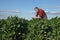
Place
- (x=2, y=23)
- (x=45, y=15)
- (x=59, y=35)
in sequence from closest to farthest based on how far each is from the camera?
(x=59, y=35), (x=2, y=23), (x=45, y=15)

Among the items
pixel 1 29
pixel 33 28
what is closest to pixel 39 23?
pixel 33 28

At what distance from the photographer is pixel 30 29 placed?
953 cm

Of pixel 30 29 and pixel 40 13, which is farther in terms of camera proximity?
pixel 40 13

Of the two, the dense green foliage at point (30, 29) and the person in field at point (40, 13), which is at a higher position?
the person in field at point (40, 13)

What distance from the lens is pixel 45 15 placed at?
1186 centimetres

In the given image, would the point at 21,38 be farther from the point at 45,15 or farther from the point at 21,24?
the point at 45,15

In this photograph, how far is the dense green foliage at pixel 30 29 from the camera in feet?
30.8

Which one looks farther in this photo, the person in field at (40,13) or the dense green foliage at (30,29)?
the person in field at (40,13)

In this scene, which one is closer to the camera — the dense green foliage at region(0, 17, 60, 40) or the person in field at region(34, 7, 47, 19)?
the dense green foliage at region(0, 17, 60, 40)

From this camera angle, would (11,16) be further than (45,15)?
No

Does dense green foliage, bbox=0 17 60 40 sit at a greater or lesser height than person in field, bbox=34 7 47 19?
lesser

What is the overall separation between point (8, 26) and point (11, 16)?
0.71 meters

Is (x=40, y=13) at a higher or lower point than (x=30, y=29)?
higher

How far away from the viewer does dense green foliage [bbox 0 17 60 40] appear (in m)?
9.38
